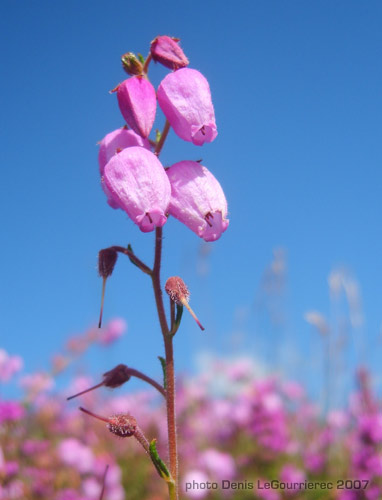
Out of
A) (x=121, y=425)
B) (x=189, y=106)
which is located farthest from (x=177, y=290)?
(x=189, y=106)

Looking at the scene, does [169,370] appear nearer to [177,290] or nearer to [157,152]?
[177,290]

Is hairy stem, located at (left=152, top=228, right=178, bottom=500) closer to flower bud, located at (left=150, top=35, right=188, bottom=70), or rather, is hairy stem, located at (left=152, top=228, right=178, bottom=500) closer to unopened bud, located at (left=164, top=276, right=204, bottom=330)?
unopened bud, located at (left=164, top=276, right=204, bottom=330)

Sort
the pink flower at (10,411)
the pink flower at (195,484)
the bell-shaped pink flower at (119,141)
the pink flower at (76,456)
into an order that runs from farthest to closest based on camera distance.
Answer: the pink flower at (195,484), the pink flower at (76,456), the pink flower at (10,411), the bell-shaped pink flower at (119,141)

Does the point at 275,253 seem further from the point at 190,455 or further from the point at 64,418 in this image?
the point at 64,418

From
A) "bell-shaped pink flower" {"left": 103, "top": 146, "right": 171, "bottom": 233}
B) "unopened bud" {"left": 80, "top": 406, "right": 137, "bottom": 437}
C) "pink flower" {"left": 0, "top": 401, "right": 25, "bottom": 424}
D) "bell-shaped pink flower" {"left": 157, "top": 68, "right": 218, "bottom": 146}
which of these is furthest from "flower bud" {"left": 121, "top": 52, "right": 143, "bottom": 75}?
"pink flower" {"left": 0, "top": 401, "right": 25, "bottom": 424}

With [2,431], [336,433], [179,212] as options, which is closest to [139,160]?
[179,212]

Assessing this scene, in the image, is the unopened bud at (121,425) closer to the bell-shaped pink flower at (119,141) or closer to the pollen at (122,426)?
the pollen at (122,426)

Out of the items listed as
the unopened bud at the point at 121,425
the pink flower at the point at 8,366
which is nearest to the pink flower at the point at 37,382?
the pink flower at the point at 8,366
